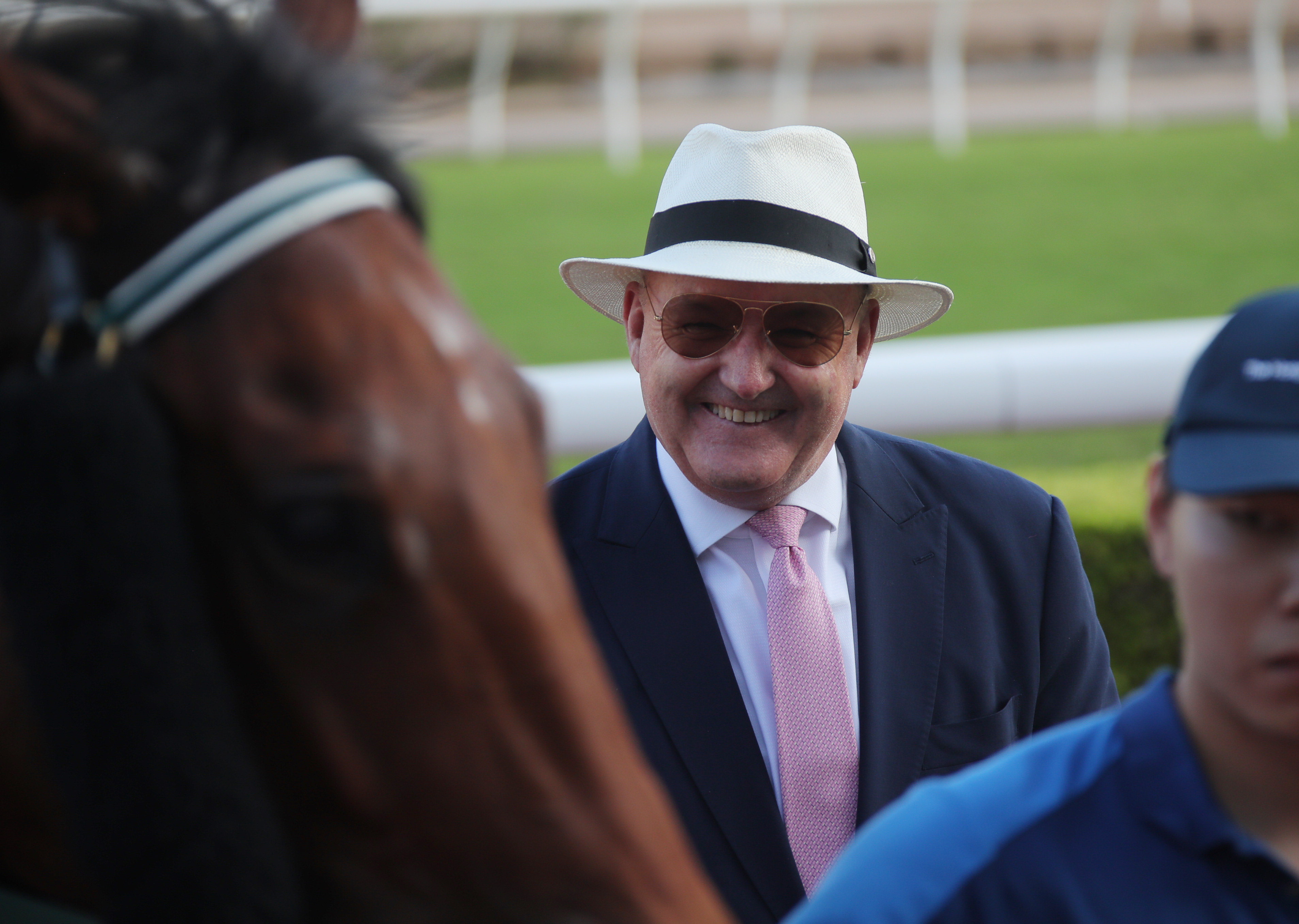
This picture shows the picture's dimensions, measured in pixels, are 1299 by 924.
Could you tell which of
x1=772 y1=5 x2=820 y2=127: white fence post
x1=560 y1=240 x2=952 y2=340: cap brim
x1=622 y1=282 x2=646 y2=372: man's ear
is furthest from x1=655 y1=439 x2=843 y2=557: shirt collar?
x1=772 y1=5 x2=820 y2=127: white fence post

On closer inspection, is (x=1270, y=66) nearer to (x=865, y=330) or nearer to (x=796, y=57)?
(x=796, y=57)

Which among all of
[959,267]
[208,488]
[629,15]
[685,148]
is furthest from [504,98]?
[208,488]

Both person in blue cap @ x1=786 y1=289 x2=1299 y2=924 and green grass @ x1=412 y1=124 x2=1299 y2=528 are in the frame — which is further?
green grass @ x1=412 y1=124 x2=1299 y2=528

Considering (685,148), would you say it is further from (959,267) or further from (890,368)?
(959,267)

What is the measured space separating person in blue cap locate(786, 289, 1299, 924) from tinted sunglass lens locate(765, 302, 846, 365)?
47.6 inches

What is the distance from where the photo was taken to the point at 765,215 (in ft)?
8.66

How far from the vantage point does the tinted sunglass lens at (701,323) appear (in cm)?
259

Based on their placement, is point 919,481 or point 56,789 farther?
point 919,481

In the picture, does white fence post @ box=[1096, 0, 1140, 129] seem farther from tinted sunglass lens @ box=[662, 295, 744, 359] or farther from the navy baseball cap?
the navy baseball cap

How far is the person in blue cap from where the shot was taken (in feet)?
4.26

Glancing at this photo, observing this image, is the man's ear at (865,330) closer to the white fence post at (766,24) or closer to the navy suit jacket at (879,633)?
the navy suit jacket at (879,633)

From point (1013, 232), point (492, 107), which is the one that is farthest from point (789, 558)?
point (492, 107)

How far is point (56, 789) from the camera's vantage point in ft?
3.82

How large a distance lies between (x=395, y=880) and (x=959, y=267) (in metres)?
15.3
